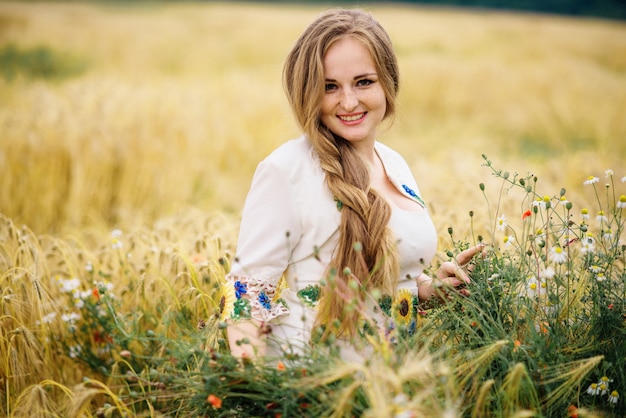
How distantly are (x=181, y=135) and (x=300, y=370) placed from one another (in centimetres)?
486

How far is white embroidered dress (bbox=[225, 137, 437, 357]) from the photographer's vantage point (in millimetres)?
2020

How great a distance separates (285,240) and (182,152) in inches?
170

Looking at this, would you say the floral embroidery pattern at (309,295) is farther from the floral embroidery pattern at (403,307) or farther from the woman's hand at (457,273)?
the woman's hand at (457,273)

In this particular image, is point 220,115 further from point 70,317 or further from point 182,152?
point 70,317

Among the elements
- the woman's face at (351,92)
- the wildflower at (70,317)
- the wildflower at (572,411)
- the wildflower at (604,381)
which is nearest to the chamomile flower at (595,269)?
the wildflower at (604,381)

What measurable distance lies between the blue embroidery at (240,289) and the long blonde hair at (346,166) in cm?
26

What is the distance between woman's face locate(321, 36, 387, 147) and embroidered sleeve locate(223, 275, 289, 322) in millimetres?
651

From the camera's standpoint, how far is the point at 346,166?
2.16 meters

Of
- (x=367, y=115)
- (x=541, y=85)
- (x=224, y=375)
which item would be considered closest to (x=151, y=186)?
(x=367, y=115)

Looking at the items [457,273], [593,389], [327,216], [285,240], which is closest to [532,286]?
[457,273]

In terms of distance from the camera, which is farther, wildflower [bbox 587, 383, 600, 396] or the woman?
the woman

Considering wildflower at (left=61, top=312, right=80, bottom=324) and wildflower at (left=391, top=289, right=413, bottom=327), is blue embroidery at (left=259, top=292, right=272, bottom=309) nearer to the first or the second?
wildflower at (left=391, top=289, right=413, bottom=327)

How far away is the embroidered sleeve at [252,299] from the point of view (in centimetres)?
198

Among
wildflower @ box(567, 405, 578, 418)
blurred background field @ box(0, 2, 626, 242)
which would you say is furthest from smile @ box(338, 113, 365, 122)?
wildflower @ box(567, 405, 578, 418)
